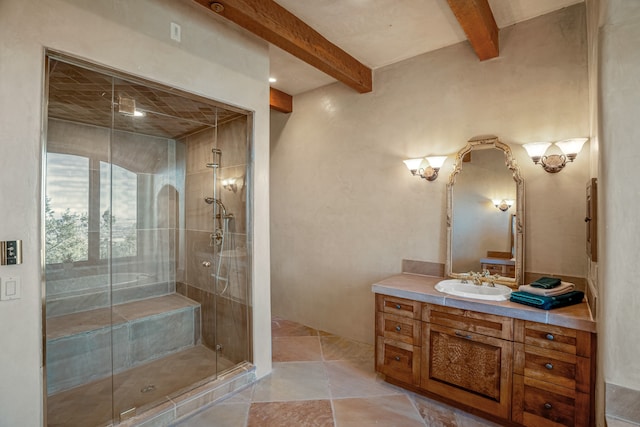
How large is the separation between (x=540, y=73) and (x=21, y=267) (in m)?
3.65

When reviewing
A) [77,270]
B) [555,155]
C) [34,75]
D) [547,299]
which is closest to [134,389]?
[77,270]

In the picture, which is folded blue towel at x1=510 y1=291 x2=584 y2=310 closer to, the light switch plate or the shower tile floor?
the shower tile floor

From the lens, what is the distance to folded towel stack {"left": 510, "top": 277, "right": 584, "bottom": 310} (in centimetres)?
207

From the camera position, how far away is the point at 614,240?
157 cm

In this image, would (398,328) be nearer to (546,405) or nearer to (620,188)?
(546,405)

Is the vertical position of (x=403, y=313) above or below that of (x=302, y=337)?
above

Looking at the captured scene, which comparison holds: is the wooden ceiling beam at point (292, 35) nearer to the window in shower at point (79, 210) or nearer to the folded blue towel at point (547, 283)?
the window in shower at point (79, 210)

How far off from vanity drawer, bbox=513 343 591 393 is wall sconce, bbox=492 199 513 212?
1.09 m

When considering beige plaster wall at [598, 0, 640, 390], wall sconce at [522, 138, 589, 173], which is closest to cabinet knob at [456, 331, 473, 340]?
beige plaster wall at [598, 0, 640, 390]

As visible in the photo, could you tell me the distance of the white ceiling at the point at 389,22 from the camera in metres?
2.45

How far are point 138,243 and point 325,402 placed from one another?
2325mm

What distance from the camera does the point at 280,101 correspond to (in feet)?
13.6

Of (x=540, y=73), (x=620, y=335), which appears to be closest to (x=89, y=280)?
(x=620, y=335)

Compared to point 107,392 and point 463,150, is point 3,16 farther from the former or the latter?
point 463,150
